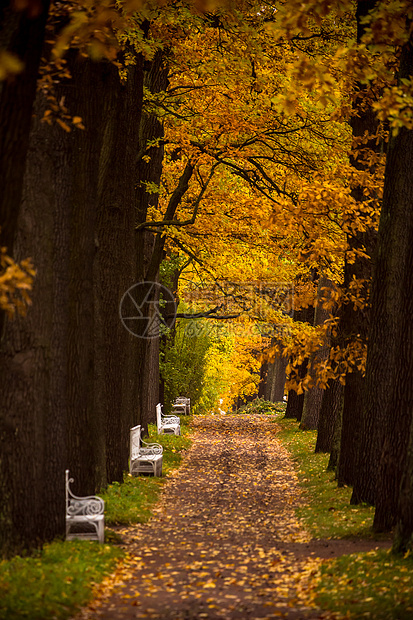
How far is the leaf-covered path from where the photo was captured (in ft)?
24.1

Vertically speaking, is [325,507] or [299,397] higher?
[299,397]

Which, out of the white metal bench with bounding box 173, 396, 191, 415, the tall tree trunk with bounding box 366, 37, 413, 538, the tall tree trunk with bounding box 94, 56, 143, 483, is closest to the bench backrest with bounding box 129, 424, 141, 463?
the tall tree trunk with bounding box 94, 56, 143, 483

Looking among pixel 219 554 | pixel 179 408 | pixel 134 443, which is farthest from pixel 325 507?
pixel 179 408

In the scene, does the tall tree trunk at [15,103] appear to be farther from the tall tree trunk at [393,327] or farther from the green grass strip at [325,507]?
the green grass strip at [325,507]

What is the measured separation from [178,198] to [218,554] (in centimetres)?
1101

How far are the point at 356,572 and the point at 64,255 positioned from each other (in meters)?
4.85

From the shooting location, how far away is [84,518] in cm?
971

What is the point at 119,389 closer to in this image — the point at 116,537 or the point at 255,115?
the point at 116,537

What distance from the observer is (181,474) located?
685 inches

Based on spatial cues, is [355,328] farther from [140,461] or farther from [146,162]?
[146,162]

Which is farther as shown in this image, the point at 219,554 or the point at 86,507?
the point at 86,507

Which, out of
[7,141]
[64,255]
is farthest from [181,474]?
[7,141]

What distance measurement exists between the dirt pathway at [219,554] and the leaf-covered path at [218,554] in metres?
0.01

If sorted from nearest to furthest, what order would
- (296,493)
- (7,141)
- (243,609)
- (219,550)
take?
1. (7,141)
2. (243,609)
3. (219,550)
4. (296,493)
